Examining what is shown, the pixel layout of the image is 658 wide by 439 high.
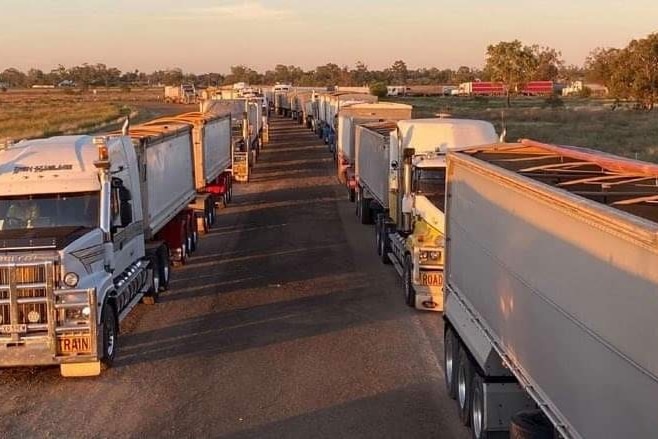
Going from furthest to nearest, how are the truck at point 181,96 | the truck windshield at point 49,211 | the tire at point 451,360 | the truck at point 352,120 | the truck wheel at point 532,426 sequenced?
the truck at point 181,96 → the truck at point 352,120 → the truck windshield at point 49,211 → the tire at point 451,360 → the truck wheel at point 532,426

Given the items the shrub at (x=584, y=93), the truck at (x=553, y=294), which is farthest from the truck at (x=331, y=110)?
the shrub at (x=584, y=93)

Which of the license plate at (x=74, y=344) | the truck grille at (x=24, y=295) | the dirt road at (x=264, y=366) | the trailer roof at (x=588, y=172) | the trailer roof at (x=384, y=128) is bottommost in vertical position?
the dirt road at (x=264, y=366)

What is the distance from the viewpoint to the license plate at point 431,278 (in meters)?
15.1

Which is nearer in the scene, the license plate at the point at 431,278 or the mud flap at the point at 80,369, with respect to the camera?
the mud flap at the point at 80,369

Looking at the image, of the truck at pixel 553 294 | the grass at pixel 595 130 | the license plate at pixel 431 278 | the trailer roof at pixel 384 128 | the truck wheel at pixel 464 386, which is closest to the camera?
the truck at pixel 553 294

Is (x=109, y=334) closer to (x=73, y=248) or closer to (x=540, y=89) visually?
(x=73, y=248)

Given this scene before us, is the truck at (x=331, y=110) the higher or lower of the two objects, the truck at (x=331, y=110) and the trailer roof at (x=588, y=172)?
the lower

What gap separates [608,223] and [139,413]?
22.4 feet

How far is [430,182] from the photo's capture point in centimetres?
1675

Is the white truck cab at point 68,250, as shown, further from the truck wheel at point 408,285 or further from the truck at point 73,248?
the truck wheel at point 408,285

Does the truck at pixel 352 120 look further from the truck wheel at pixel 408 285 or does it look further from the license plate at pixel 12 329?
the license plate at pixel 12 329

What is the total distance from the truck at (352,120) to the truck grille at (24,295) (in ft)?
63.5

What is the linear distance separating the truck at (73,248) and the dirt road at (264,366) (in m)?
0.53

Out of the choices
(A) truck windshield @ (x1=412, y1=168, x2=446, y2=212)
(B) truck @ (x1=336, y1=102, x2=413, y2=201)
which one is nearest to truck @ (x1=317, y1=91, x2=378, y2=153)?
(B) truck @ (x1=336, y1=102, x2=413, y2=201)
